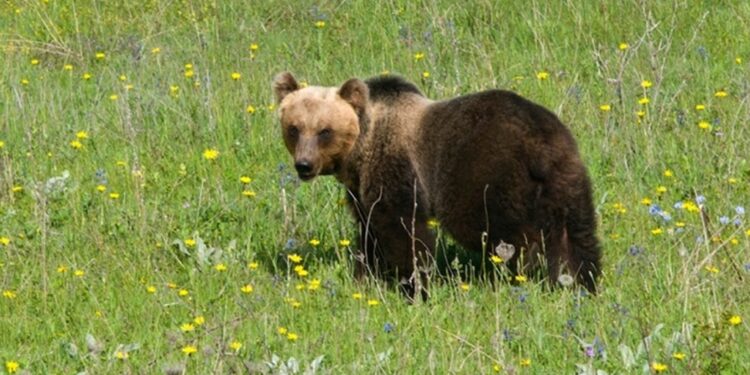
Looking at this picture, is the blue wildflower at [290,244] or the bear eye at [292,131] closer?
the blue wildflower at [290,244]

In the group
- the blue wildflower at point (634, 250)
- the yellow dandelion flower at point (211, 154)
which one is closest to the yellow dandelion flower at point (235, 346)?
the blue wildflower at point (634, 250)

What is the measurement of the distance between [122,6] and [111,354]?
693 centimetres

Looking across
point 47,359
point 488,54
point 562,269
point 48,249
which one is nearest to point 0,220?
point 48,249

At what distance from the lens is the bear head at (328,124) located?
8125 mm

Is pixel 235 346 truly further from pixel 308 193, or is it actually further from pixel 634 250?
pixel 308 193

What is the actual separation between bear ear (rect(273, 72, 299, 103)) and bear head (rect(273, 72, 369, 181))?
0.22 meters

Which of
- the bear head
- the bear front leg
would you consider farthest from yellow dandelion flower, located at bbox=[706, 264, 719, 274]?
the bear head

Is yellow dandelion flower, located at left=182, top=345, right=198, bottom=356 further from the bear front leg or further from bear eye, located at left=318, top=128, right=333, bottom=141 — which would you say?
bear eye, located at left=318, top=128, right=333, bottom=141

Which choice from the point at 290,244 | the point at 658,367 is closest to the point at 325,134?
the point at 290,244

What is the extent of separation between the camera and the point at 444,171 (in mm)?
7820

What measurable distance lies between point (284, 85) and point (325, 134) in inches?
19.5

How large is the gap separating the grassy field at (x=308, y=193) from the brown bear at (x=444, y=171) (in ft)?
0.68

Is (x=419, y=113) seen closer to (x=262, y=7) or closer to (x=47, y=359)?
(x=47, y=359)

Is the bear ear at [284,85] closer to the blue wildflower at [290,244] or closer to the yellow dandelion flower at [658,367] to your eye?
the blue wildflower at [290,244]
